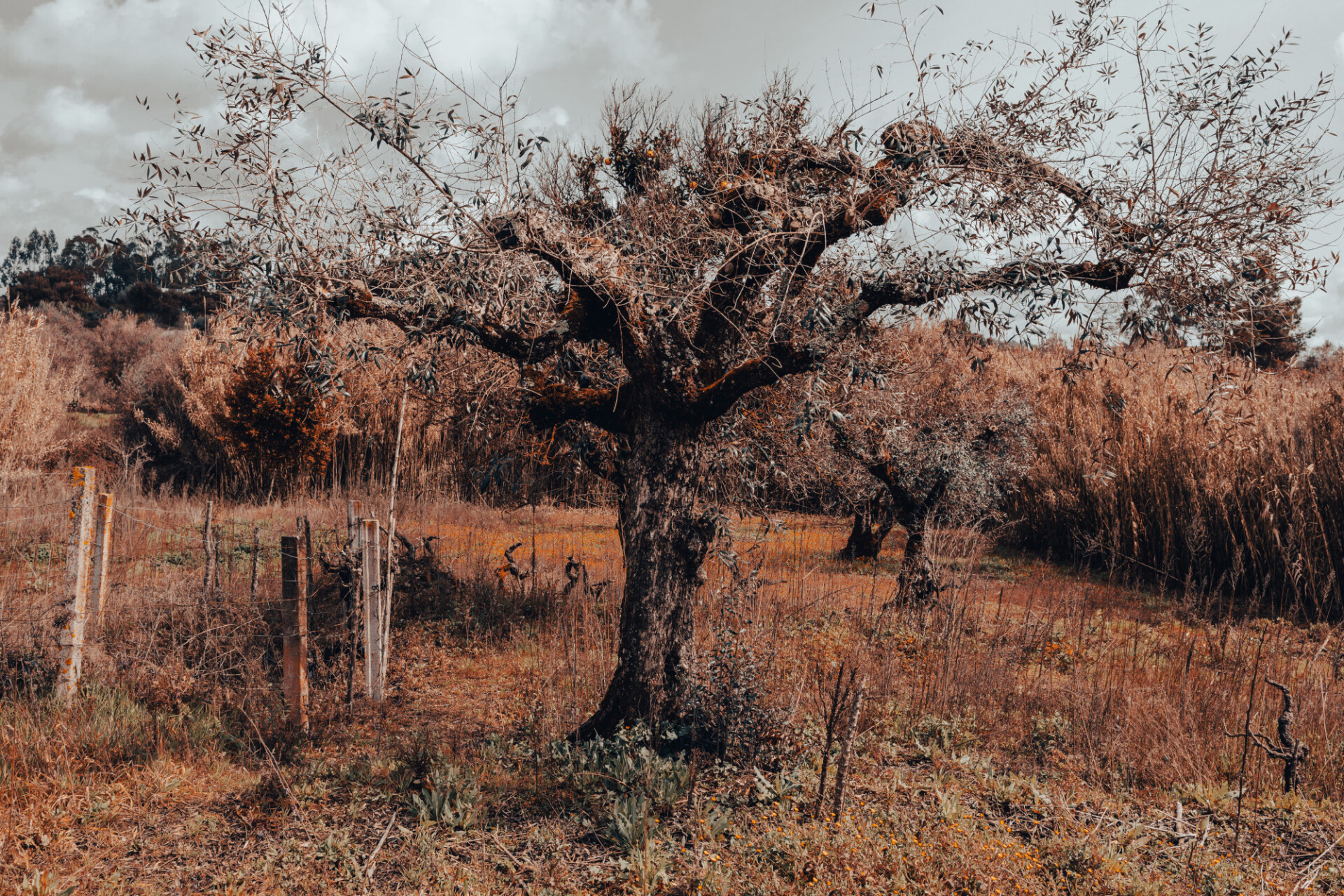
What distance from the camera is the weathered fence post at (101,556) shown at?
17.7ft

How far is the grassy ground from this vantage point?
10.9 feet

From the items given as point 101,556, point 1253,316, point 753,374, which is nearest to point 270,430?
point 101,556

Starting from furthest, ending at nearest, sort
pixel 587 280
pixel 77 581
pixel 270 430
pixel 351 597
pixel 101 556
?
pixel 270 430 → pixel 351 597 → pixel 101 556 → pixel 77 581 → pixel 587 280

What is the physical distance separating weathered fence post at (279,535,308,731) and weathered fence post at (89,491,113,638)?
1937mm

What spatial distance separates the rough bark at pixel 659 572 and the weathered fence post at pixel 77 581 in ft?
12.1

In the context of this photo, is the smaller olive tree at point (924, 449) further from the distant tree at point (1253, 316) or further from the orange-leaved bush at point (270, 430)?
the orange-leaved bush at point (270, 430)

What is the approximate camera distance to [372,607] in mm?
5270

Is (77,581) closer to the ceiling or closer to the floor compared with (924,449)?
closer to the floor

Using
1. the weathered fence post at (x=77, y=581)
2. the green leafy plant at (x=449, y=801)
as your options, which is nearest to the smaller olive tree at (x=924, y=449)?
the green leafy plant at (x=449, y=801)

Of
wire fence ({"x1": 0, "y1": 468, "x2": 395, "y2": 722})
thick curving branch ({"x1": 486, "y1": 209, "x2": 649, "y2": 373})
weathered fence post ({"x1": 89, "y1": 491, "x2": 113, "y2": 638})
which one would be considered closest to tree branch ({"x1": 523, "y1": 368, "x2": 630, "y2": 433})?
thick curving branch ({"x1": 486, "y1": 209, "x2": 649, "y2": 373})

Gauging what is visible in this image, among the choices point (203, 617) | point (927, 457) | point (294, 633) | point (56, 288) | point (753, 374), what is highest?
point (56, 288)

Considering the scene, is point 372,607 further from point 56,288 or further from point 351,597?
point 56,288

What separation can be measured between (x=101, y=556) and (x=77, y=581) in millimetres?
603

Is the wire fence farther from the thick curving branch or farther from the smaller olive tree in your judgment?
the smaller olive tree
